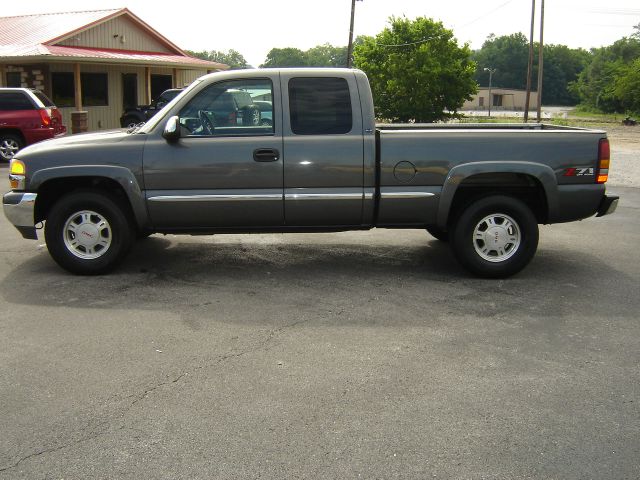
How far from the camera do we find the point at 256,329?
17.5ft

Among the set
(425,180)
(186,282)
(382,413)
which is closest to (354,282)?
(425,180)

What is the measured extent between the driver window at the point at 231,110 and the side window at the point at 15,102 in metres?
12.3

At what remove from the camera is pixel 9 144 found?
57.0 feet

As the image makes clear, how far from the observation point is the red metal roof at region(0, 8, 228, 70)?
2398cm

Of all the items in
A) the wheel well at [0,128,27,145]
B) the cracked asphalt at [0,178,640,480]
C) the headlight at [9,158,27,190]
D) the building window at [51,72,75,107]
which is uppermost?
the building window at [51,72,75,107]

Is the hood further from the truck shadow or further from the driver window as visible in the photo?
the truck shadow

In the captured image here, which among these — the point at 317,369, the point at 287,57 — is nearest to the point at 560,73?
the point at 287,57

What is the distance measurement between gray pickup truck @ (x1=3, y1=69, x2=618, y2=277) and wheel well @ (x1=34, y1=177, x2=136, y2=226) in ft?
0.06

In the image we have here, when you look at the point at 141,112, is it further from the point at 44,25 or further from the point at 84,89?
the point at 44,25

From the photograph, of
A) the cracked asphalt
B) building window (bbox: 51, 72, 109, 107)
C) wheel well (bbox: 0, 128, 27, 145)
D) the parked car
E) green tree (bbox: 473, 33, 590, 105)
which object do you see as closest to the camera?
the cracked asphalt

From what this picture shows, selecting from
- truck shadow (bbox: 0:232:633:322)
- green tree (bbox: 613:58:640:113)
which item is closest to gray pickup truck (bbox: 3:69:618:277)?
truck shadow (bbox: 0:232:633:322)

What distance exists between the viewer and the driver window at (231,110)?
6.63 meters

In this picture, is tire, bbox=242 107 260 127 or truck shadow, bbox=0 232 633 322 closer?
truck shadow, bbox=0 232 633 322

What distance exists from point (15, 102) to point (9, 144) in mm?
1035
